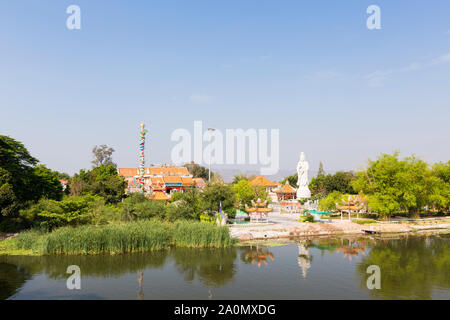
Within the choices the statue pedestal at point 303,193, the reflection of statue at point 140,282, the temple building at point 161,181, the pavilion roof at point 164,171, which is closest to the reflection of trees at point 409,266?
the reflection of statue at point 140,282

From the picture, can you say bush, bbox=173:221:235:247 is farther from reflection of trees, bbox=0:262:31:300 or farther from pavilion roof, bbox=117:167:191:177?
pavilion roof, bbox=117:167:191:177

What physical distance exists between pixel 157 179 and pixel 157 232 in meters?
38.9

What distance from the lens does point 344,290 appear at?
12.7 meters

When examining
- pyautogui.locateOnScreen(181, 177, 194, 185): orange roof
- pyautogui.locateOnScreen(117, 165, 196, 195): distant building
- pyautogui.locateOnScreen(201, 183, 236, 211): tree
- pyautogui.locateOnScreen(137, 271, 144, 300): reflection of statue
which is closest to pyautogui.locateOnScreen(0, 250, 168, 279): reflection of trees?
pyautogui.locateOnScreen(137, 271, 144, 300): reflection of statue

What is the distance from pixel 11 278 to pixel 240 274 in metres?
10.2

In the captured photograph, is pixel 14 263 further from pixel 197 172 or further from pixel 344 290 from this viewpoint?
pixel 197 172

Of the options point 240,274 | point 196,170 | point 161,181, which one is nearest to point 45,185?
point 240,274

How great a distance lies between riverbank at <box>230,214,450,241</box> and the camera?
23453mm

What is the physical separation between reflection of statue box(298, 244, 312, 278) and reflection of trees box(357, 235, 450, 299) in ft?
8.14

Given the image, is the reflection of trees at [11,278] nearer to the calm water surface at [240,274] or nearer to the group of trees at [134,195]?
the calm water surface at [240,274]

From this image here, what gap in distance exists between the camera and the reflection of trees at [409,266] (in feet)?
41.3

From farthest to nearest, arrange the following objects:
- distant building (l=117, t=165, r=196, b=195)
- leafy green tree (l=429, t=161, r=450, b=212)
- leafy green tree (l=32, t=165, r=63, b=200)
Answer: distant building (l=117, t=165, r=196, b=195), leafy green tree (l=429, t=161, r=450, b=212), leafy green tree (l=32, t=165, r=63, b=200)

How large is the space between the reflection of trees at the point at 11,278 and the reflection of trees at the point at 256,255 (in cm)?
1041
